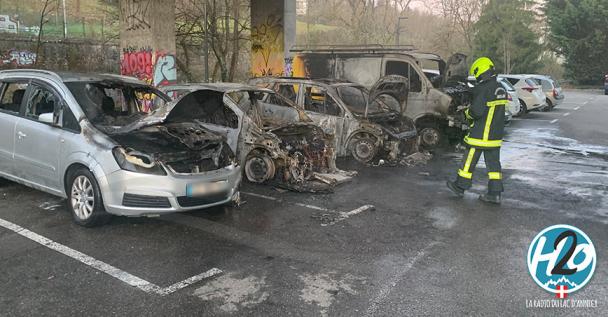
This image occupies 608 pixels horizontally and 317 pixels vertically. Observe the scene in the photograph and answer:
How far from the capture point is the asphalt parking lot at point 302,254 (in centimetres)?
386

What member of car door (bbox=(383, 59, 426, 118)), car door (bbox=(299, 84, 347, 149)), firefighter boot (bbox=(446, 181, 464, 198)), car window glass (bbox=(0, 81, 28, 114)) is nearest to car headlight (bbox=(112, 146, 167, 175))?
car window glass (bbox=(0, 81, 28, 114))

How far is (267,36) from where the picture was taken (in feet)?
52.6

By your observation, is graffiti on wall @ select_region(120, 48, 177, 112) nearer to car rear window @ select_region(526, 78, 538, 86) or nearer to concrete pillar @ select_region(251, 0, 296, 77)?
concrete pillar @ select_region(251, 0, 296, 77)

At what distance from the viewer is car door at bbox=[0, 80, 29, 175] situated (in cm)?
630

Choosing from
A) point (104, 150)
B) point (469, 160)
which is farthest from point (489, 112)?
point (104, 150)

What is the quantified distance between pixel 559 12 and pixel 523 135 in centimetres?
3294

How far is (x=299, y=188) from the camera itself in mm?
7359

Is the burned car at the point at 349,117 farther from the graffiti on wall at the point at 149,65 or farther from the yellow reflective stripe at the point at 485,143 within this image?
the yellow reflective stripe at the point at 485,143

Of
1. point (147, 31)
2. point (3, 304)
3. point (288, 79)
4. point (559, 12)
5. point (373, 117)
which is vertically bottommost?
point (3, 304)

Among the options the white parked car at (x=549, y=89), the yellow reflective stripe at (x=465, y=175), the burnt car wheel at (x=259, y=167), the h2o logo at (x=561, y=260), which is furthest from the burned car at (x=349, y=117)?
the white parked car at (x=549, y=89)

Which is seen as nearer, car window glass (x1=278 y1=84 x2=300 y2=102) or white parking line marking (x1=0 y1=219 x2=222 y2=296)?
white parking line marking (x1=0 y1=219 x2=222 y2=296)

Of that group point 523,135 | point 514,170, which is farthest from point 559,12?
point 514,170

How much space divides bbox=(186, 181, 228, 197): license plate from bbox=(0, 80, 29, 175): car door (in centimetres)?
269

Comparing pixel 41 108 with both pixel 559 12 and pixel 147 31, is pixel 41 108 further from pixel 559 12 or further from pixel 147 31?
pixel 559 12
